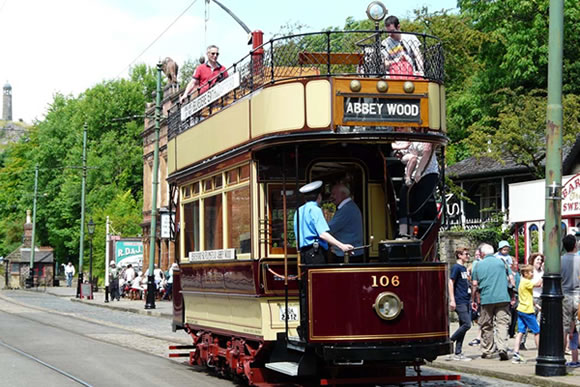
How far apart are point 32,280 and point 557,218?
67.3 metres

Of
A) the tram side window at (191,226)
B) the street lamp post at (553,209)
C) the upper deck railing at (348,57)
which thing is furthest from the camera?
the tram side window at (191,226)

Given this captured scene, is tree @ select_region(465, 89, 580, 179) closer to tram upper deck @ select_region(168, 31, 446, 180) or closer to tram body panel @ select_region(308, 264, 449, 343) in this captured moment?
tram upper deck @ select_region(168, 31, 446, 180)

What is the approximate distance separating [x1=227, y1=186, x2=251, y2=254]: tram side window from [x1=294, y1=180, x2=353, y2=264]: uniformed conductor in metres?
1.22

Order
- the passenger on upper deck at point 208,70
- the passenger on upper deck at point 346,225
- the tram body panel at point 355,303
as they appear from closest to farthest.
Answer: the tram body panel at point 355,303 → the passenger on upper deck at point 346,225 → the passenger on upper deck at point 208,70

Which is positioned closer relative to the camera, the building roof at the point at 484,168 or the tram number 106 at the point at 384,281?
the tram number 106 at the point at 384,281

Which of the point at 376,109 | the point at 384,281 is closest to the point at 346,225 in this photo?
the point at 384,281

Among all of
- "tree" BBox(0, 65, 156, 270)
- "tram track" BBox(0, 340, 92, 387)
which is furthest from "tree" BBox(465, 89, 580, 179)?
"tree" BBox(0, 65, 156, 270)

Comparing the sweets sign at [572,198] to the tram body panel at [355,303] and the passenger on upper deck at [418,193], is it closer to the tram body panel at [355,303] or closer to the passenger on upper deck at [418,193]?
the passenger on upper deck at [418,193]

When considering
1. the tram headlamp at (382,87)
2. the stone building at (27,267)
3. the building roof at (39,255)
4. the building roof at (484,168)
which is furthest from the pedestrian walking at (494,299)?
the building roof at (39,255)

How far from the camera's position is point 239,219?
1257 centimetres

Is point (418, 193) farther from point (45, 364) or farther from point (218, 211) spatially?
point (45, 364)

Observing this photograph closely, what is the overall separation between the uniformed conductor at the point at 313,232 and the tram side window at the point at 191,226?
3832mm

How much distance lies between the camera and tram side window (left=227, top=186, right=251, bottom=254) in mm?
12297

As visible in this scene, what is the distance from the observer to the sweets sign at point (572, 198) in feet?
64.4
